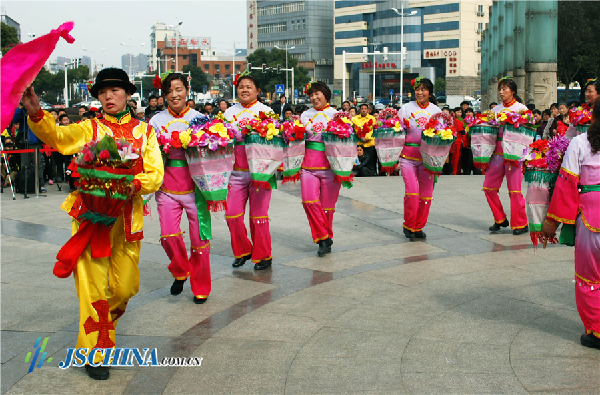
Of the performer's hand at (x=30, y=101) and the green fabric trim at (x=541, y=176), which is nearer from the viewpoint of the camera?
the performer's hand at (x=30, y=101)

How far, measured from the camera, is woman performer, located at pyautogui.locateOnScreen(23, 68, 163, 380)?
4.53m

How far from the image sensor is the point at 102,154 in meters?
4.29

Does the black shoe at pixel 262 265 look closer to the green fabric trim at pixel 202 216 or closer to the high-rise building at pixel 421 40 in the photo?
the green fabric trim at pixel 202 216

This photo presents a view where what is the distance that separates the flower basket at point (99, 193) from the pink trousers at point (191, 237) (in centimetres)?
166

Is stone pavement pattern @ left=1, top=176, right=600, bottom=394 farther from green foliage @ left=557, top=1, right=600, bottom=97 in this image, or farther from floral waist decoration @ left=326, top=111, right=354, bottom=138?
green foliage @ left=557, top=1, right=600, bottom=97

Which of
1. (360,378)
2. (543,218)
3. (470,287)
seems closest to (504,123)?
(470,287)

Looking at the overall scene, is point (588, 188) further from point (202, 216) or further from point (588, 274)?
point (202, 216)

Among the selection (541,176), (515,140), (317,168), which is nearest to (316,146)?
(317,168)

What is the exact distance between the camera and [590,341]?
4.97 m

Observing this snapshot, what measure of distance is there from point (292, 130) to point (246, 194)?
2.98ft

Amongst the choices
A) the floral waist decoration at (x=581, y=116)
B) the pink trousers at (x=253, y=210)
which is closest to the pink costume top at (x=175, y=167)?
the pink trousers at (x=253, y=210)

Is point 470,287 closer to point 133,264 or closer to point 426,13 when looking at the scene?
point 133,264

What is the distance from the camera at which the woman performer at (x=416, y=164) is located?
29.5 ft

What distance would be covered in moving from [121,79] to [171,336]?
206cm
